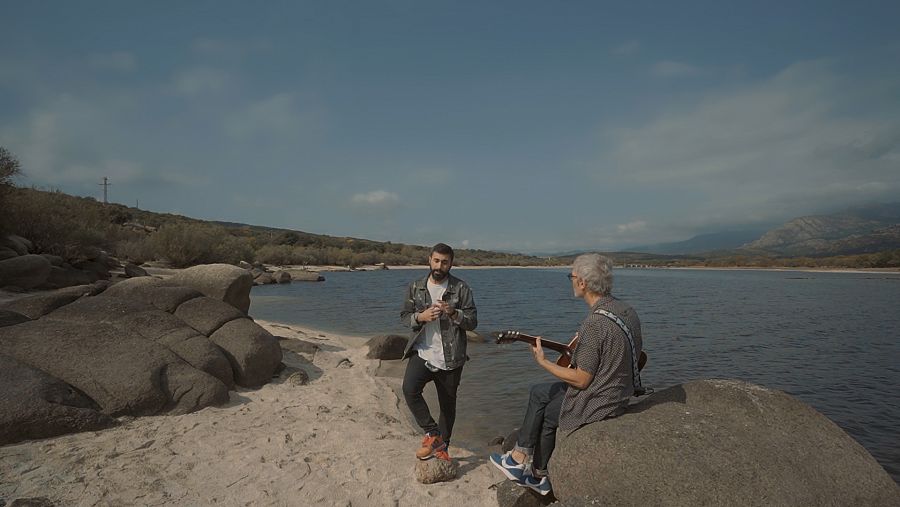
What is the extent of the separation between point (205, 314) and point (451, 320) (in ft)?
20.9

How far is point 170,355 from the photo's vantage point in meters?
7.11

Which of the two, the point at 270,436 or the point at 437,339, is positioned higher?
the point at 437,339

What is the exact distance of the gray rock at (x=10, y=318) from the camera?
7320mm

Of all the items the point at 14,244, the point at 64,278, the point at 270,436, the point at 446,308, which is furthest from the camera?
the point at 14,244

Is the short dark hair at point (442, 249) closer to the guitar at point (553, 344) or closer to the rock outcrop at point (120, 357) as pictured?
the guitar at point (553, 344)

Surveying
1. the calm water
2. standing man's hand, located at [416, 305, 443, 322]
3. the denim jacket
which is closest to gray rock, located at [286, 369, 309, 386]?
the calm water

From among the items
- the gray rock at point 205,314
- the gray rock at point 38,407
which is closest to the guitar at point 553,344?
the gray rock at point 38,407

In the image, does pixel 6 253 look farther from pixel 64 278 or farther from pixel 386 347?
pixel 386 347

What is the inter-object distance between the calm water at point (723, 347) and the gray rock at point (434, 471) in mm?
1728

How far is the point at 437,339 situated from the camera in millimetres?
5141

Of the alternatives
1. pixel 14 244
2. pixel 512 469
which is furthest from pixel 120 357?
pixel 14 244

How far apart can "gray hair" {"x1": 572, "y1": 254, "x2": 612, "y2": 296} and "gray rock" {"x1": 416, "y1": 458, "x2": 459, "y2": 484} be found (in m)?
2.61

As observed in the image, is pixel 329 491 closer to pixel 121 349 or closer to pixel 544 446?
pixel 544 446

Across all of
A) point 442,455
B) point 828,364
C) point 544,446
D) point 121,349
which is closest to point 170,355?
point 121,349
